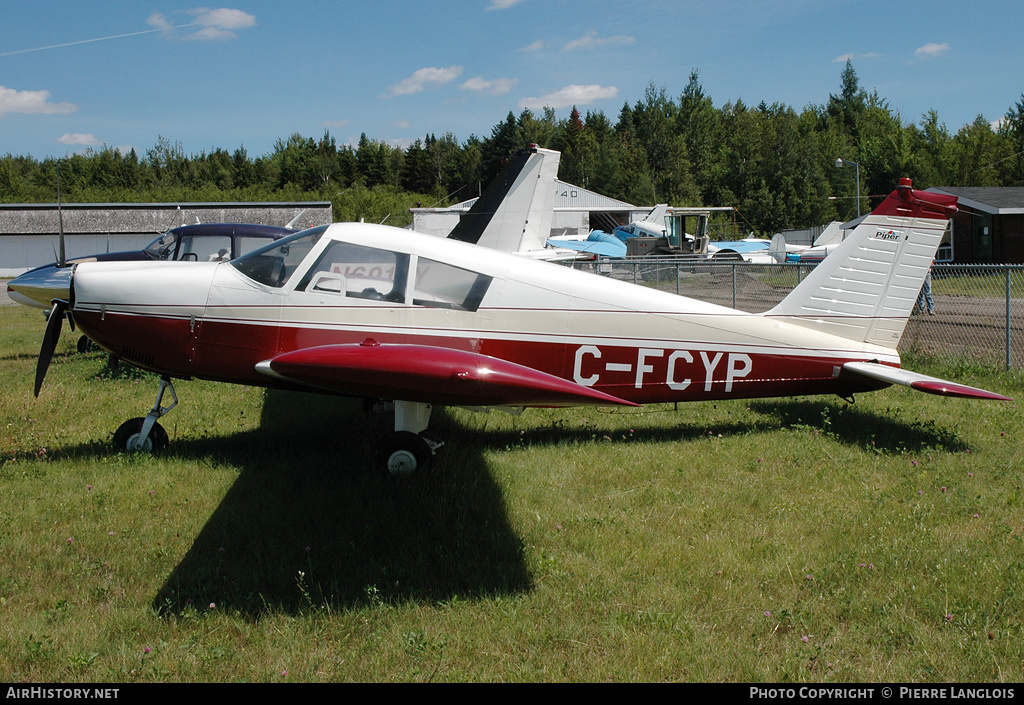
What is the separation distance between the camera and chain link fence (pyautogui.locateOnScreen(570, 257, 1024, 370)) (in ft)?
35.1

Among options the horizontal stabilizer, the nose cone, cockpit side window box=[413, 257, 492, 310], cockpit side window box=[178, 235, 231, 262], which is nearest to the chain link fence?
the horizontal stabilizer

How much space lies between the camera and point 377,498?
5176 mm

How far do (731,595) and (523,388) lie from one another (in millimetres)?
1629

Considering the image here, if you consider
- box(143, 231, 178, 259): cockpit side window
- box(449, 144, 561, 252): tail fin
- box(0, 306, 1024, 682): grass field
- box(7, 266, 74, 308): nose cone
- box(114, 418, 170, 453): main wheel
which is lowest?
box(0, 306, 1024, 682): grass field

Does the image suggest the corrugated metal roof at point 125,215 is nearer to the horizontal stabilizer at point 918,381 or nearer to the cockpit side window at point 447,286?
the cockpit side window at point 447,286

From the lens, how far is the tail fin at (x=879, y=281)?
6609mm

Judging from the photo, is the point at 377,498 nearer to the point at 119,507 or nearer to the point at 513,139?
the point at 119,507

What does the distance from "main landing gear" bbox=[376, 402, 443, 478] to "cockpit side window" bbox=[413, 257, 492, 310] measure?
861 millimetres

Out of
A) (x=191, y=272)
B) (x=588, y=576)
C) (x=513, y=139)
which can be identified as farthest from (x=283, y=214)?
(x=513, y=139)

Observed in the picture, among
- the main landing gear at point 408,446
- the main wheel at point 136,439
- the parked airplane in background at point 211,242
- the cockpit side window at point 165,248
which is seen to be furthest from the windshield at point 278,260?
the cockpit side window at point 165,248

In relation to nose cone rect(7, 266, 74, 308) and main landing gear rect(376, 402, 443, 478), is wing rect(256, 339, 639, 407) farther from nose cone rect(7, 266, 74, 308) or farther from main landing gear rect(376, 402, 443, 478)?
nose cone rect(7, 266, 74, 308)

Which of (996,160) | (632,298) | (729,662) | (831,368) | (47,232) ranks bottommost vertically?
(729,662)

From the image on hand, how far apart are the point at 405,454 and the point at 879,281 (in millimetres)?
4685
